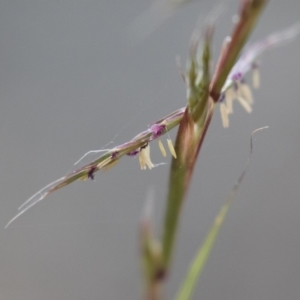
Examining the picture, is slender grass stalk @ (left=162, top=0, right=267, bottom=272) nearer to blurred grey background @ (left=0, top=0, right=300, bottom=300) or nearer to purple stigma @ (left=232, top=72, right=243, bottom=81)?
purple stigma @ (left=232, top=72, right=243, bottom=81)

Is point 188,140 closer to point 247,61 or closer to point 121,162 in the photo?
point 247,61

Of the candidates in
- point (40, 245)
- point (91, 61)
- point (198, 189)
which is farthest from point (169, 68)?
point (40, 245)

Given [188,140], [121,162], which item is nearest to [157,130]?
[188,140]

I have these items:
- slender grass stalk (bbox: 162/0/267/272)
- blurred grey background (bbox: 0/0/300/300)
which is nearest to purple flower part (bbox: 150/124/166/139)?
slender grass stalk (bbox: 162/0/267/272)

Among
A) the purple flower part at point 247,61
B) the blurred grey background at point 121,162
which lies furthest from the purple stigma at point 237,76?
the blurred grey background at point 121,162

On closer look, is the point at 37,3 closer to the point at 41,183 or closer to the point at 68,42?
A: the point at 68,42

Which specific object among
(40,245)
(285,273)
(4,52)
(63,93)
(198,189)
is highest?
(4,52)

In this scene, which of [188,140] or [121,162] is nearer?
[188,140]

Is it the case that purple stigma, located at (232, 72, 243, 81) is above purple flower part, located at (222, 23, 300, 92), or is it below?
below

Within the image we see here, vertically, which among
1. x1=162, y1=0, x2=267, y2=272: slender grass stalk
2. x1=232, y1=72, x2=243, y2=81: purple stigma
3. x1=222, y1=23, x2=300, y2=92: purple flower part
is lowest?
x1=162, y1=0, x2=267, y2=272: slender grass stalk
